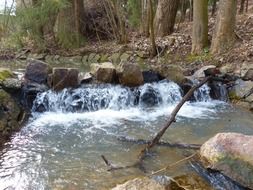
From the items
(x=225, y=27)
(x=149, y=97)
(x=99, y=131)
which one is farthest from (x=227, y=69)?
(x=99, y=131)

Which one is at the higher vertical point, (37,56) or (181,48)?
(181,48)

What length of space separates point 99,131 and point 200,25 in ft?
20.3

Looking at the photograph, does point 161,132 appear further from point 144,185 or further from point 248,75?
point 248,75

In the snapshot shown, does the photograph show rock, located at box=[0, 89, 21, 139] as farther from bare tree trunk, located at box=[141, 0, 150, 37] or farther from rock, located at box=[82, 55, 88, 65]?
bare tree trunk, located at box=[141, 0, 150, 37]

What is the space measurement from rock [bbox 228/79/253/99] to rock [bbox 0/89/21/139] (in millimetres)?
4634

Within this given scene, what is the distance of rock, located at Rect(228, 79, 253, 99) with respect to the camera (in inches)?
334

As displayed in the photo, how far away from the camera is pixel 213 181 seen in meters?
4.30

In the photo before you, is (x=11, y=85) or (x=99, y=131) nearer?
(x=99, y=131)

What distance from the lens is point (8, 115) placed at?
6641mm

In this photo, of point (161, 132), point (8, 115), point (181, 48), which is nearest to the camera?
point (161, 132)

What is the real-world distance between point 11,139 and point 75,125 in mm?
1250

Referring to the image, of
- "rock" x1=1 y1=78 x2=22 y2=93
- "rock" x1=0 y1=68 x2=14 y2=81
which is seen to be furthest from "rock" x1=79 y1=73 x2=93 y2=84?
"rock" x1=0 y1=68 x2=14 y2=81

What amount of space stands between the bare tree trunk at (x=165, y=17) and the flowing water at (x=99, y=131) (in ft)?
17.8

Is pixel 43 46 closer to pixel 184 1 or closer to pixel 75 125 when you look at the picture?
pixel 184 1
